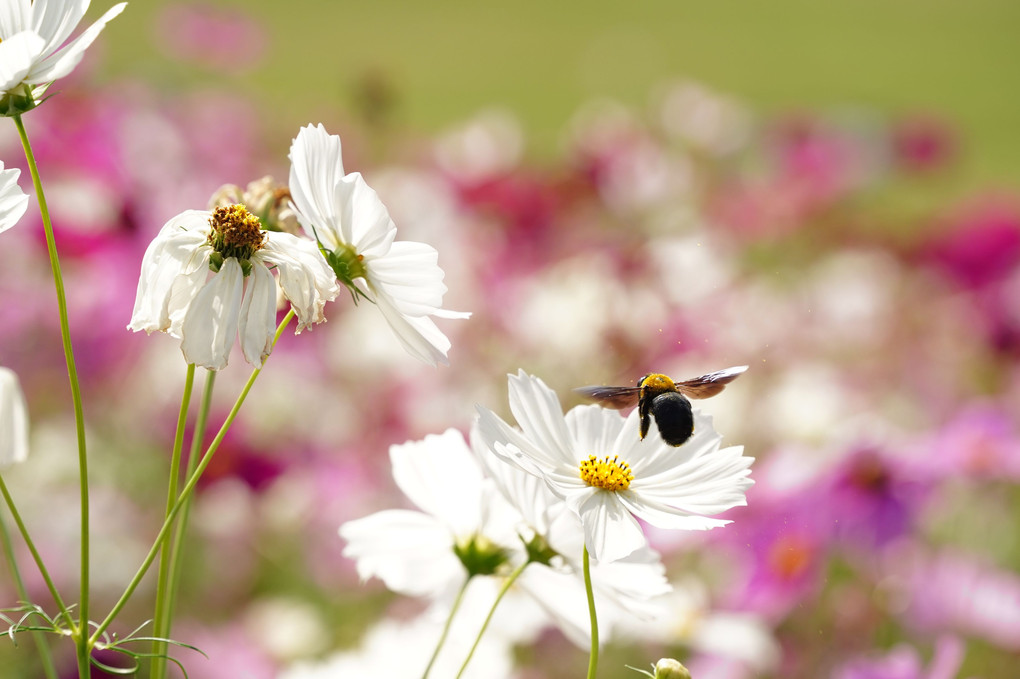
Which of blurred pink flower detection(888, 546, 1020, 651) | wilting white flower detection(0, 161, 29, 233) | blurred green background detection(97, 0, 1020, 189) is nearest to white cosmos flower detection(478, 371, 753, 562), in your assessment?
wilting white flower detection(0, 161, 29, 233)

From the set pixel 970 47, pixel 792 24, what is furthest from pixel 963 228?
pixel 792 24

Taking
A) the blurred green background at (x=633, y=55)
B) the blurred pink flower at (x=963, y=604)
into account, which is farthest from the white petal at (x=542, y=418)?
the blurred green background at (x=633, y=55)

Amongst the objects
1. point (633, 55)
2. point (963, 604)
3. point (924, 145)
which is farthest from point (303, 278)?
point (633, 55)

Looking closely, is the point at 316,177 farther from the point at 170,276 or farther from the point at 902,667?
the point at 902,667

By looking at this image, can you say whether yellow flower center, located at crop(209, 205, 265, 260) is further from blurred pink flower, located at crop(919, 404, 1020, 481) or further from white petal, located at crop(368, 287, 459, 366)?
blurred pink flower, located at crop(919, 404, 1020, 481)

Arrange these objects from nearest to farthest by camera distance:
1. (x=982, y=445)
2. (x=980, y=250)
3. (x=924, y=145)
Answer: (x=982, y=445), (x=980, y=250), (x=924, y=145)

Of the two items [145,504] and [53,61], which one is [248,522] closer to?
[145,504]
